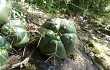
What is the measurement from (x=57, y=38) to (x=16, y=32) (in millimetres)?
360

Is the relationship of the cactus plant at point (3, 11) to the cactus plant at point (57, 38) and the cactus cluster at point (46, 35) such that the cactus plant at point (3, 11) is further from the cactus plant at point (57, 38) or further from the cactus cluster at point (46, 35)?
the cactus plant at point (57, 38)

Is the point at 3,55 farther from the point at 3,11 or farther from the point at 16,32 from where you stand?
the point at 3,11

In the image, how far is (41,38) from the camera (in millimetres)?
2484

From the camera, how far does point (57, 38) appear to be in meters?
2.41

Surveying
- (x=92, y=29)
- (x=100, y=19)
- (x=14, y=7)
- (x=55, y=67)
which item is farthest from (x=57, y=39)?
(x=100, y=19)

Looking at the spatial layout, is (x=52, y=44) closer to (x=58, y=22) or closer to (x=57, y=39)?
(x=57, y=39)

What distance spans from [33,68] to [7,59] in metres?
0.26

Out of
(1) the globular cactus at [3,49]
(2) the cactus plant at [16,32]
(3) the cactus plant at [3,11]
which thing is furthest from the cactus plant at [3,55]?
(3) the cactus plant at [3,11]

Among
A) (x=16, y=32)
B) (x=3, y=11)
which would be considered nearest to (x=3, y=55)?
(x=16, y=32)

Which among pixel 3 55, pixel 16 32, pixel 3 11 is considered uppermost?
pixel 3 11

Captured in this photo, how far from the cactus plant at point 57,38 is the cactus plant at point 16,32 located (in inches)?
6.3

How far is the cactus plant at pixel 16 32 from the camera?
2.35 m

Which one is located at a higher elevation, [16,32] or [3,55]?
[16,32]

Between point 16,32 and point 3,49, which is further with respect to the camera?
point 16,32
